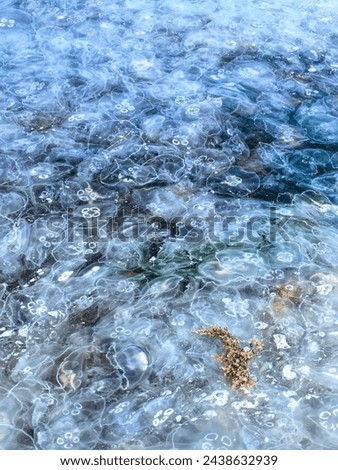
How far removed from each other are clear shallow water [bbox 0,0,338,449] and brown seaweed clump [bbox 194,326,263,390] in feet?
0.14

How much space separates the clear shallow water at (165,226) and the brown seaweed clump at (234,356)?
0.04 metres

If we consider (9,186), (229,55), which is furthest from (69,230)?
(229,55)

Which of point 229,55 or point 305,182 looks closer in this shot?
point 305,182

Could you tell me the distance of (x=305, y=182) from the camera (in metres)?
3.61

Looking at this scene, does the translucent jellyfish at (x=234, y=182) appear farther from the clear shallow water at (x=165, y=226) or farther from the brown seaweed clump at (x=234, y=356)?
the brown seaweed clump at (x=234, y=356)

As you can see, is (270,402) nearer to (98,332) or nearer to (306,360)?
(306,360)

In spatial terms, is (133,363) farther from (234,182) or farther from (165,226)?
(234,182)

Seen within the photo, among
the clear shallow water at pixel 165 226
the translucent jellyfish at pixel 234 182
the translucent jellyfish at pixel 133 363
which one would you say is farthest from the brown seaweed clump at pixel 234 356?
the translucent jellyfish at pixel 234 182

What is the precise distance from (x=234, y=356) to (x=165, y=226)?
3.25 feet

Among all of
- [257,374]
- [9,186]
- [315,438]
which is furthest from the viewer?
[9,186]

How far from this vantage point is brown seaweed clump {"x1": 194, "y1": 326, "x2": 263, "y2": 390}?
2.49m

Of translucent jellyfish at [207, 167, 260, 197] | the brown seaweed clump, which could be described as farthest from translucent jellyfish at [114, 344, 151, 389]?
translucent jellyfish at [207, 167, 260, 197]

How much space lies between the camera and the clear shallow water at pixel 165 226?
243cm

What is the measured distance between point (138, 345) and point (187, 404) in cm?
39
